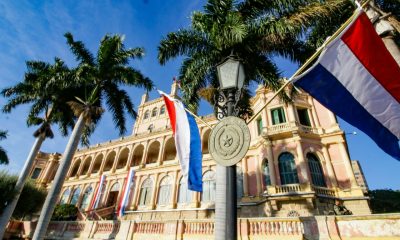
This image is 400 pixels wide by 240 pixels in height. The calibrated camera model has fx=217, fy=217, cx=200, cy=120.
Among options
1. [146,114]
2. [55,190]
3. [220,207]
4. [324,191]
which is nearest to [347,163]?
[324,191]

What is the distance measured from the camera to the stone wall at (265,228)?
761 centimetres

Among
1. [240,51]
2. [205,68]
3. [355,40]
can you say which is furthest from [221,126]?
[205,68]

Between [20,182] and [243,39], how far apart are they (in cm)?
1532

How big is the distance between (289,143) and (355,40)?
49.9ft

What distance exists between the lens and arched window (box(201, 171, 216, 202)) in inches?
803

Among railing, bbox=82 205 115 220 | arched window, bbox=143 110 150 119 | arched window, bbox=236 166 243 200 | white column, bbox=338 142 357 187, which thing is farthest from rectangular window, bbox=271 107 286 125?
arched window, bbox=143 110 150 119

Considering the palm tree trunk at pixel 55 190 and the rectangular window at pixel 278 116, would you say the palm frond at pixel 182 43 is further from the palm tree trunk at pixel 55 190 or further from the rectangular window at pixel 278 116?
the rectangular window at pixel 278 116

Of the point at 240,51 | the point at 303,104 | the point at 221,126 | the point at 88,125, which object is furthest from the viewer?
the point at 303,104

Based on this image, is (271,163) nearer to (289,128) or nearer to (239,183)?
(289,128)

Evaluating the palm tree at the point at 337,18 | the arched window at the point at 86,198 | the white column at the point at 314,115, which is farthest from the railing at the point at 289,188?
the arched window at the point at 86,198

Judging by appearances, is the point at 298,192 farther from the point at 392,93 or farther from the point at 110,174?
the point at 110,174

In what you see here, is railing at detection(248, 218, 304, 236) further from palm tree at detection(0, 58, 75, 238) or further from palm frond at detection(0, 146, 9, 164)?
palm frond at detection(0, 146, 9, 164)

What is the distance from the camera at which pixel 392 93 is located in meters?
3.94

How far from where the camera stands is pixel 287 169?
17344 millimetres
